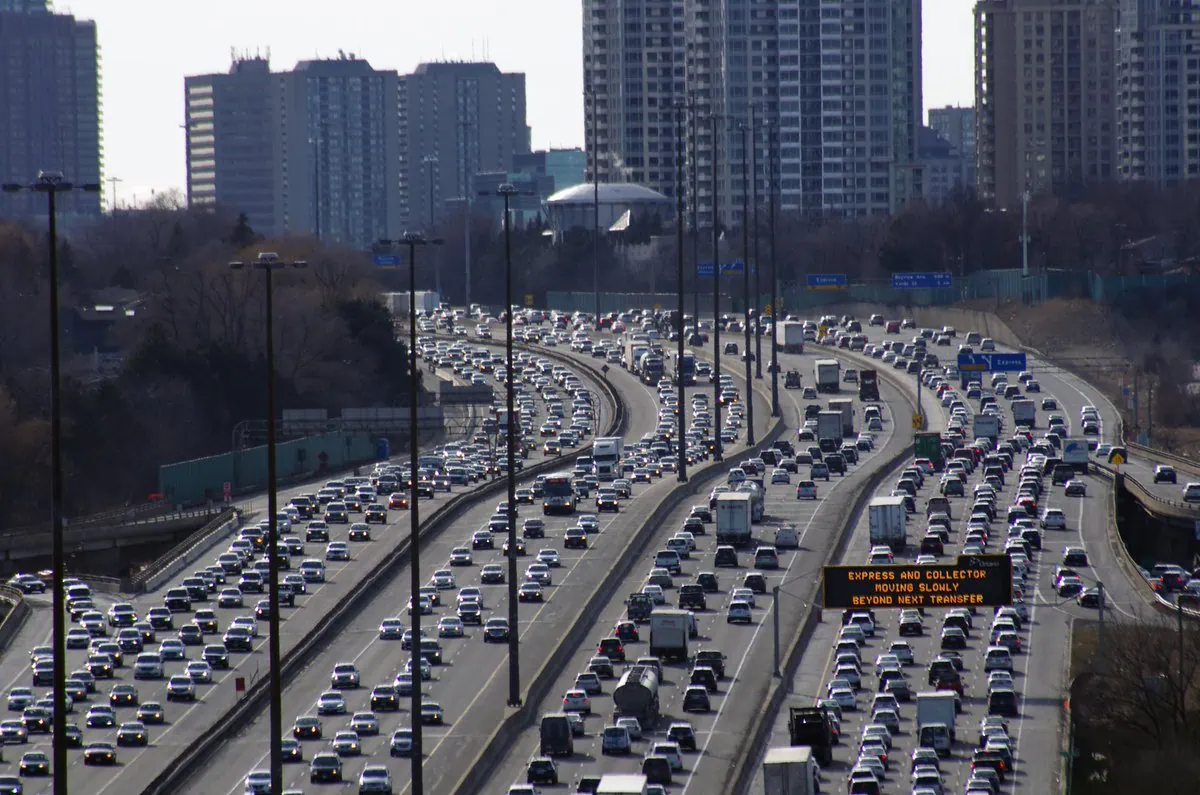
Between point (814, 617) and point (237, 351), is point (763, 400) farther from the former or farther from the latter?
point (814, 617)

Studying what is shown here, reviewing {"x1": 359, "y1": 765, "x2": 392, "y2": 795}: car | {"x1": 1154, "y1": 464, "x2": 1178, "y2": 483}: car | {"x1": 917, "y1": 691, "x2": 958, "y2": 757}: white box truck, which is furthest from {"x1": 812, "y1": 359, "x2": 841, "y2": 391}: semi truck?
{"x1": 359, "y1": 765, "x2": 392, "y2": 795}: car

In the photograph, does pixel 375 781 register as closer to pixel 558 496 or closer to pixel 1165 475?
pixel 558 496

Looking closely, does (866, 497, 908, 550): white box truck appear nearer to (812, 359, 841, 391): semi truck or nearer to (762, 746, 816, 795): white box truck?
(762, 746, 816, 795): white box truck

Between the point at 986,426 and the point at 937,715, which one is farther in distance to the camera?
the point at 986,426

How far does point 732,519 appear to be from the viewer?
271 ft

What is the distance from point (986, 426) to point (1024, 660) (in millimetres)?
50242

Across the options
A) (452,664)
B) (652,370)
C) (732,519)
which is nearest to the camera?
(452,664)

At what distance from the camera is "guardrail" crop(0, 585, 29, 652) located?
72625 mm

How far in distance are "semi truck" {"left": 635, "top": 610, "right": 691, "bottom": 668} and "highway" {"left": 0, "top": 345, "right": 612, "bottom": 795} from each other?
10.3 m

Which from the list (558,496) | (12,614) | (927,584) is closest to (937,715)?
(927,584)

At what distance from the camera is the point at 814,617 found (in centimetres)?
7088

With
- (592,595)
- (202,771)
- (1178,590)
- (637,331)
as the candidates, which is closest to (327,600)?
(592,595)

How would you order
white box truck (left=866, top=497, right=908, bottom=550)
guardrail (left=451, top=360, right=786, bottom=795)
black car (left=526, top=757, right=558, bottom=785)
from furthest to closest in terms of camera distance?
white box truck (left=866, top=497, right=908, bottom=550) → guardrail (left=451, top=360, right=786, bottom=795) → black car (left=526, top=757, right=558, bottom=785)

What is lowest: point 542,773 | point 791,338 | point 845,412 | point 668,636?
point 542,773
